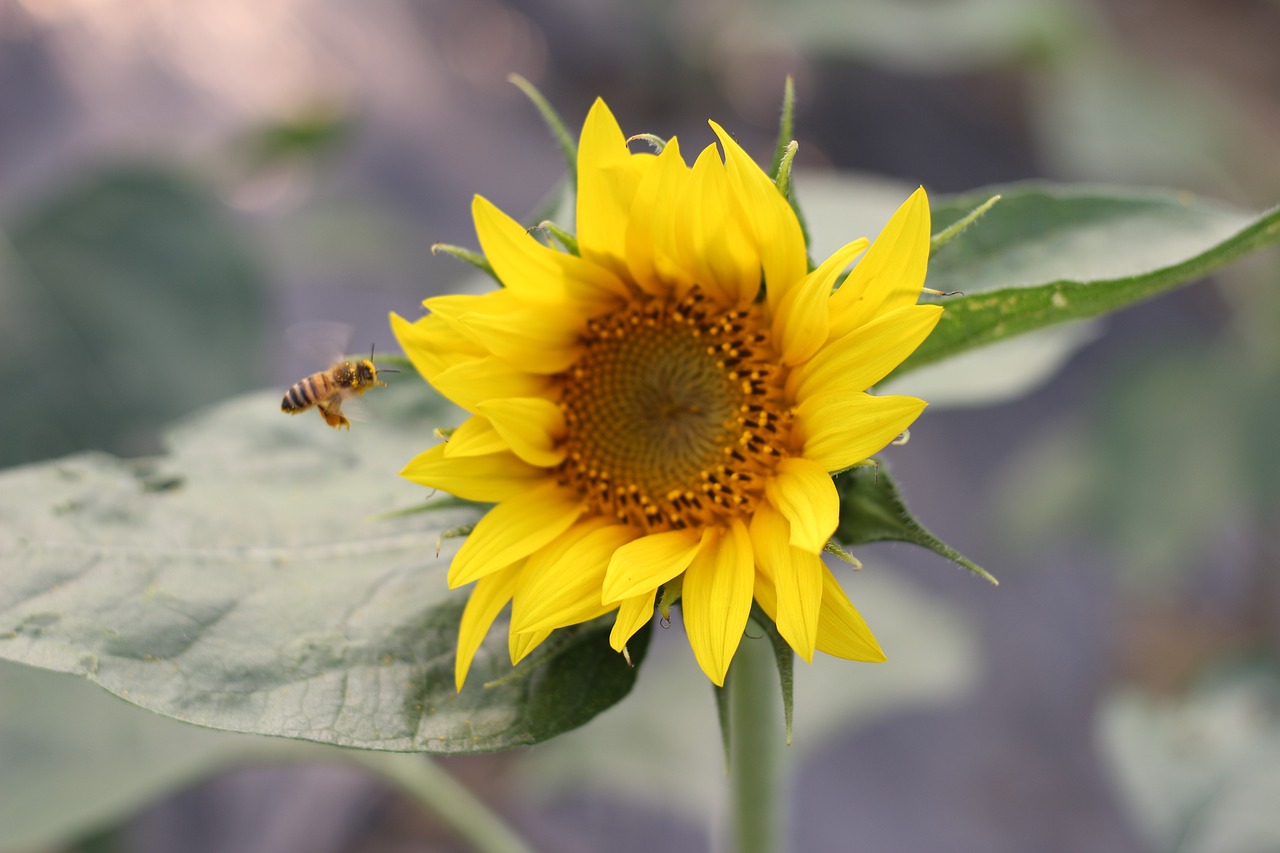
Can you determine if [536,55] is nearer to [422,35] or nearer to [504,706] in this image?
[422,35]

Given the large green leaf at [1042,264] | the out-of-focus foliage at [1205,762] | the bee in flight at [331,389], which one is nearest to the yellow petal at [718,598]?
the large green leaf at [1042,264]

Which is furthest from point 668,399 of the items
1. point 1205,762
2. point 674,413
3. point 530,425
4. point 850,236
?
point 1205,762

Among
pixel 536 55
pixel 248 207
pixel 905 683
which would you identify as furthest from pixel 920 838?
pixel 536 55

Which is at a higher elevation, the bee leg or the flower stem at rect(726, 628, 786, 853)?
the bee leg

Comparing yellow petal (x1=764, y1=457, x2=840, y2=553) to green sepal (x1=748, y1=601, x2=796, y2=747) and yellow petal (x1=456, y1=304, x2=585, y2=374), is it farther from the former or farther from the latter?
yellow petal (x1=456, y1=304, x2=585, y2=374)

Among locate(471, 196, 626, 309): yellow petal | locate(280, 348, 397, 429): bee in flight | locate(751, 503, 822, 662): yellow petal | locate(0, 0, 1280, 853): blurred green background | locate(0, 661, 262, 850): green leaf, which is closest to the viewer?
locate(751, 503, 822, 662): yellow petal

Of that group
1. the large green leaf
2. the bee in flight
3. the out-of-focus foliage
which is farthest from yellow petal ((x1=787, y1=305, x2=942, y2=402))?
the out-of-focus foliage
